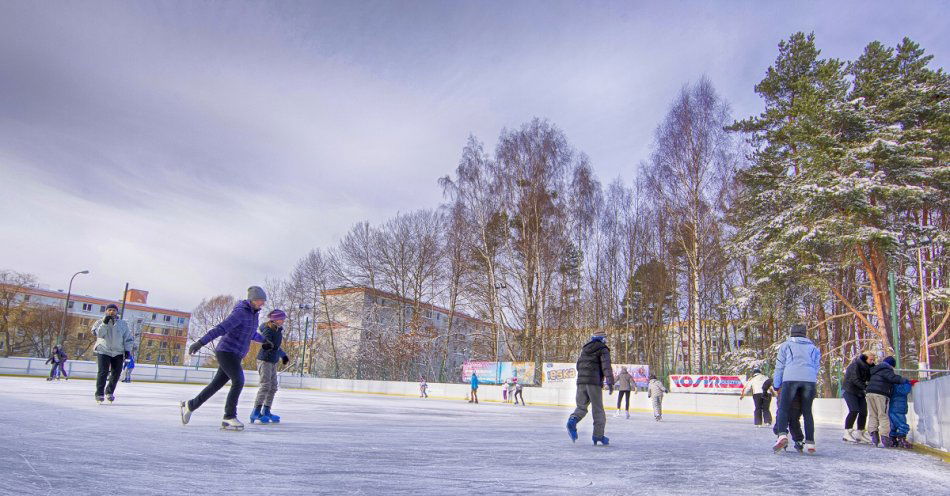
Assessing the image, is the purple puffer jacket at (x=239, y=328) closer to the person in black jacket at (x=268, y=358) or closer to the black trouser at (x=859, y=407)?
the person in black jacket at (x=268, y=358)

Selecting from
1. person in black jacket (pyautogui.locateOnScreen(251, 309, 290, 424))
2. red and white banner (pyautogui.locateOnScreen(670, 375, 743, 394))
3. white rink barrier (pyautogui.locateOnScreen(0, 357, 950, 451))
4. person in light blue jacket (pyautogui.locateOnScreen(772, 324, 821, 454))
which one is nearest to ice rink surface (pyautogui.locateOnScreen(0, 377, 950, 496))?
person in light blue jacket (pyautogui.locateOnScreen(772, 324, 821, 454))

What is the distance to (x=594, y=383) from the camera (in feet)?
21.9

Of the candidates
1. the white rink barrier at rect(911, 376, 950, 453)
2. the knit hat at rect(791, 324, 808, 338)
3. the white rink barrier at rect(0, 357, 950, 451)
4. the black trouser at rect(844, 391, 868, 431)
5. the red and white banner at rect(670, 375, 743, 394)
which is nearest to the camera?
the knit hat at rect(791, 324, 808, 338)

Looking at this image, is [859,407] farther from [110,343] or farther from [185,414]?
[110,343]

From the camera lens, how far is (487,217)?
30422 millimetres

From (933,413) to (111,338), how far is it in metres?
12.4

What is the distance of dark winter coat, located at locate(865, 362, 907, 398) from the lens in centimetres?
839

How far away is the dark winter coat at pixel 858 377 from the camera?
8.78 m

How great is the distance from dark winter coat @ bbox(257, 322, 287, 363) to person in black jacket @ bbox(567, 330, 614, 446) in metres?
3.66

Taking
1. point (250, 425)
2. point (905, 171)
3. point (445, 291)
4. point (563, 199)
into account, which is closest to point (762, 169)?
point (905, 171)

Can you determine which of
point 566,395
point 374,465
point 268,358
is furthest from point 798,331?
point 566,395

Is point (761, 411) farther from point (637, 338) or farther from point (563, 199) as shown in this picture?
point (637, 338)

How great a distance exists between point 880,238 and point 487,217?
57.1 ft

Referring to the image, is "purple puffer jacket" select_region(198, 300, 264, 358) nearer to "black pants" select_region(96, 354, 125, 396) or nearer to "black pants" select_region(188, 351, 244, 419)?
"black pants" select_region(188, 351, 244, 419)
